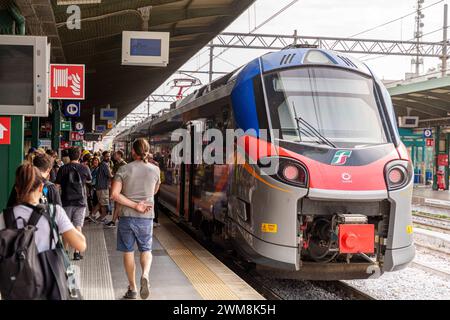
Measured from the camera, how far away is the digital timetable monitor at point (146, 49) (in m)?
11.2

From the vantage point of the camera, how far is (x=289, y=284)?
8.26 m

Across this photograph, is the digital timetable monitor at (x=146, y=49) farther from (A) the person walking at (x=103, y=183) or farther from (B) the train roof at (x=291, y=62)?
(B) the train roof at (x=291, y=62)

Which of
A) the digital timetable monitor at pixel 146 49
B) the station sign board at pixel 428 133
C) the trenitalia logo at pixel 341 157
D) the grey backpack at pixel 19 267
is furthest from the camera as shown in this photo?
the station sign board at pixel 428 133

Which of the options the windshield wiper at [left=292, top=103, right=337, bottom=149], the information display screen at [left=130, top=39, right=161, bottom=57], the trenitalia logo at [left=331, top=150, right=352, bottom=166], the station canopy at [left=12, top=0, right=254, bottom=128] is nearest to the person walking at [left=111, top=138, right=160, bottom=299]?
the windshield wiper at [left=292, top=103, right=337, bottom=149]

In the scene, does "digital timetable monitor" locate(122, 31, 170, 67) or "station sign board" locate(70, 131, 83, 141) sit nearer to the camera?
"digital timetable monitor" locate(122, 31, 170, 67)

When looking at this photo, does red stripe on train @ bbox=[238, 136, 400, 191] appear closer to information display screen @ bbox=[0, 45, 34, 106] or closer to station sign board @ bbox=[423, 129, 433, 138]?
information display screen @ bbox=[0, 45, 34, 106]

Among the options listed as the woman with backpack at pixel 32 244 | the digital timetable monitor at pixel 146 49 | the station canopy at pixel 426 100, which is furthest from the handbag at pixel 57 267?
the station canopy at pixel 426 100

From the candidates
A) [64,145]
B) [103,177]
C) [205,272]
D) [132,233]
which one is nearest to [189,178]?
[103,177]

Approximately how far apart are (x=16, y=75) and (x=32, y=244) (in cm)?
396

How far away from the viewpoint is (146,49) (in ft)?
37.2

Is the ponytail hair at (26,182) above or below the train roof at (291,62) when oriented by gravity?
below

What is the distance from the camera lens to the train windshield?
6.93m

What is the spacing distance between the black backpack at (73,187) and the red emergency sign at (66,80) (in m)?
5.34
